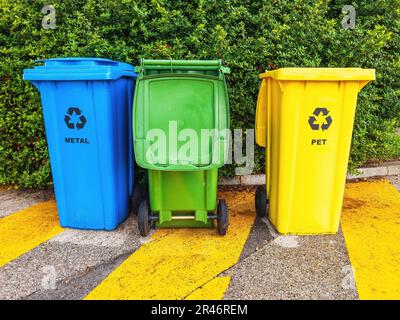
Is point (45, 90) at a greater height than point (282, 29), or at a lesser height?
lesser

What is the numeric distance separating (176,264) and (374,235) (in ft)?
5.90

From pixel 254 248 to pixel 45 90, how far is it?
225 cm

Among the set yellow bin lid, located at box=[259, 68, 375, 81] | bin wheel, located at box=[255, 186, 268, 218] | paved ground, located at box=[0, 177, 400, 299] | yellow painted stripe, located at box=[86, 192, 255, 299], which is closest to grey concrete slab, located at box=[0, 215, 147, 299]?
paved ground, located at box=[0, 177, 400, 299]

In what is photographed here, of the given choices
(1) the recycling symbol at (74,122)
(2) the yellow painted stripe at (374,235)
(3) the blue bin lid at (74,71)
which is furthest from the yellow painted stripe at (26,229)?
(2) the yellow painted stripe at (374,235)

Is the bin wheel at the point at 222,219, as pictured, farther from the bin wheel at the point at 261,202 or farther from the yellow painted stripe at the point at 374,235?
the yellow painted stripe at the point at 374,235

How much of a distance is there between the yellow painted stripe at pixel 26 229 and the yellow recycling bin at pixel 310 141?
6.98 feet

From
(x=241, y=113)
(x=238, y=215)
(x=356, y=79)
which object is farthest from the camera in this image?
(x=241, y=113)

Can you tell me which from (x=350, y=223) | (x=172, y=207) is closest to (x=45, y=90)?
(x=172, y=207)

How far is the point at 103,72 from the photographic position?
3.10 m

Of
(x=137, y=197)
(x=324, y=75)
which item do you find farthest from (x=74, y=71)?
(x=324, y=75)

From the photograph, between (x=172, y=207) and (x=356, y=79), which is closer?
(x=356, y=79)

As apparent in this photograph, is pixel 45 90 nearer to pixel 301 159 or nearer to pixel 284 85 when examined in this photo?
pixel 284 85

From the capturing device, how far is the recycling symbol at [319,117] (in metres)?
3.08

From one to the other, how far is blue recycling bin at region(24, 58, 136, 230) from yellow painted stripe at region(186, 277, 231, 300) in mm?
1270
